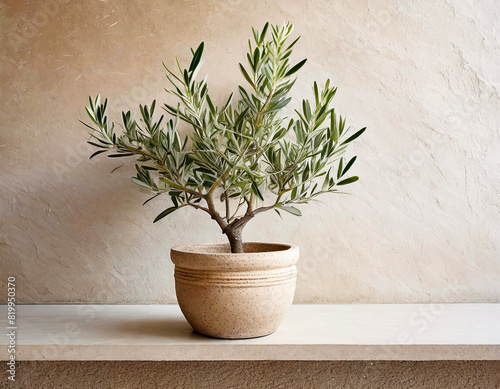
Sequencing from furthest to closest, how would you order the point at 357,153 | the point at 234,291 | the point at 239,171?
1. the point at 357,153
2. the point at 239,171
3. the point at 234,291

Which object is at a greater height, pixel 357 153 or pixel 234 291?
pixel 357 153

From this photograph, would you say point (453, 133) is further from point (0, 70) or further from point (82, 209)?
point (0, 70)

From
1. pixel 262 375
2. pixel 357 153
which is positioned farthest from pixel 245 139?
pixel 262 375

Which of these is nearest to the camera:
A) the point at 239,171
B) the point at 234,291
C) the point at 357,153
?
the point at 234,291

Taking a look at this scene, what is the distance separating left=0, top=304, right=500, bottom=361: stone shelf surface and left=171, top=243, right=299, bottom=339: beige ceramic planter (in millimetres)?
29

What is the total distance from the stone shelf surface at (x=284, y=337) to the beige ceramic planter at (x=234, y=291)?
29 millimetres

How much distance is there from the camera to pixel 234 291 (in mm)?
890

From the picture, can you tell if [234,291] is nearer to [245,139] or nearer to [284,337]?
[284,337]

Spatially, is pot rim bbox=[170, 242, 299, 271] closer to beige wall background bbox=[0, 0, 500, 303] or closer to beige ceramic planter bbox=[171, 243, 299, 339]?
beige ceramic planter bbox=[171, 243, 299, 339]

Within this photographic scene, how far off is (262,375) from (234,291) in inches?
12.5

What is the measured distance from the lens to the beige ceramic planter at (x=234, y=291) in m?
0.89

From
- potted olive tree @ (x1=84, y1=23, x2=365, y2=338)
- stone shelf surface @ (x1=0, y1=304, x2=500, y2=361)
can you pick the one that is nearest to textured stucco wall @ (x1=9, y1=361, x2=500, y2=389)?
stone shelf surface @ (x1=0, y1=304, x2=500, y2=361)

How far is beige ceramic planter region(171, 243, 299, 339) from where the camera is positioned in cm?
89

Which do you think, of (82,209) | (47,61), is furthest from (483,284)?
(47,61)
